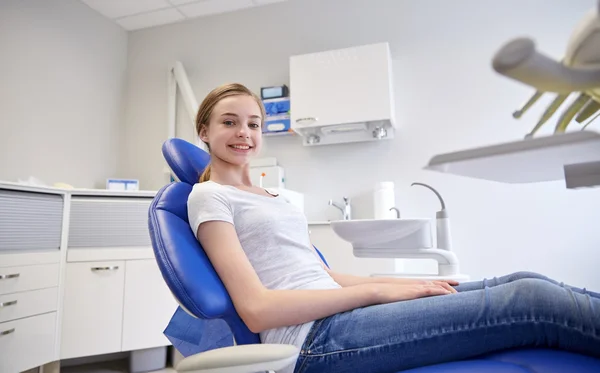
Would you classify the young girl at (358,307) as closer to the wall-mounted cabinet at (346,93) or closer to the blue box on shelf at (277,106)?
the wall-mounted cabinet at (346,93)

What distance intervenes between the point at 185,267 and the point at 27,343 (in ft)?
5.20

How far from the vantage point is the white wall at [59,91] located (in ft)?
8.13

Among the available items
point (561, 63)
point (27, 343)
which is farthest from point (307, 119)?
point (561, 63)

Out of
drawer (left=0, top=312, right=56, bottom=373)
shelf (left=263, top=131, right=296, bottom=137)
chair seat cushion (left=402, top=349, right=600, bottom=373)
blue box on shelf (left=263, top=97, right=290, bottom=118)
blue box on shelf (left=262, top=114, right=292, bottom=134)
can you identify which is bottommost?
drawer (left=0, top=312, right=56, bottom=373)

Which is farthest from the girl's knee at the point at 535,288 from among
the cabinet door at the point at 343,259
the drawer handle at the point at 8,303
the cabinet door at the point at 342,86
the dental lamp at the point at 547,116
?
the drawer handle at the point at 8,303

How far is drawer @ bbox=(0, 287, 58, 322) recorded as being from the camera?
1.78m

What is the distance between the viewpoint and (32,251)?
6.46 ft

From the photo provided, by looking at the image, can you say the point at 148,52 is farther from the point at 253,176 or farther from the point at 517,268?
the point at 517,268

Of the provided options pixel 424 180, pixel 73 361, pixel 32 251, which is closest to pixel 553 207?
pixel 424 180

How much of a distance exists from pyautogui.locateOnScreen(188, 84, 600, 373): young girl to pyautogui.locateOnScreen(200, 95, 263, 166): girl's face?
0.52 feet

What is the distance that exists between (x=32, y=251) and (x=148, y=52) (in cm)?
202

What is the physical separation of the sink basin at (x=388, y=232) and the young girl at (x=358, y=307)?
0.76 m

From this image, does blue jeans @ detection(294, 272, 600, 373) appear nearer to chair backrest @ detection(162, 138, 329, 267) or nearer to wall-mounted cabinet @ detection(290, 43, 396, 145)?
chair backrest @ detection(162, 138, 329, 267)

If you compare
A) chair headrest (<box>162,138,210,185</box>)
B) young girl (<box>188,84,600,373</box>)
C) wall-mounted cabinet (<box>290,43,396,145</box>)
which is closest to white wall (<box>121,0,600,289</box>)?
wall-mounted cabinet (<box>290,43,396,145</box>)
